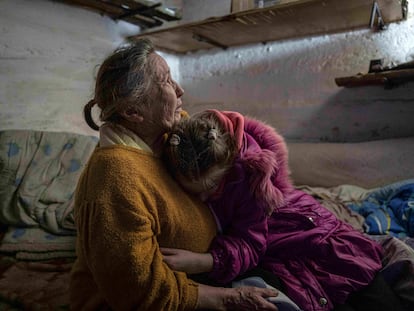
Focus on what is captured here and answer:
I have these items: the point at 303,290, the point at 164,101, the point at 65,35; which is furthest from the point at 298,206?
the point at 65,35

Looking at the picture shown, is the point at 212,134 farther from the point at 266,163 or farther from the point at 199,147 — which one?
the point at 266,163

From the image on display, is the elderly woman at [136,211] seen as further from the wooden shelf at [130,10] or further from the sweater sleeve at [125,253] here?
the wooden shelf at [130,10]

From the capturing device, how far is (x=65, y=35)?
226cm

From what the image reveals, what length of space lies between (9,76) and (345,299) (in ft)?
6.67

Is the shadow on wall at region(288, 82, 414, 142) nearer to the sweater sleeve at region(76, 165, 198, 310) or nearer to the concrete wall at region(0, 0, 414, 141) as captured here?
the concrete wall at region(0, 0, 414, 141)

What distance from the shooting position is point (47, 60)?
7.13ft

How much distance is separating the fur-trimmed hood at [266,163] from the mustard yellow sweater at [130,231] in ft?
0.61

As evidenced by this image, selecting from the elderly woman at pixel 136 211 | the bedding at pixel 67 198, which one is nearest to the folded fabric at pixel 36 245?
the bedding at pixel 67 198

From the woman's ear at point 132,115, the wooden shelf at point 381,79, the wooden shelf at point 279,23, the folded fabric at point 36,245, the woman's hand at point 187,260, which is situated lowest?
the folded fabric at point 36,245

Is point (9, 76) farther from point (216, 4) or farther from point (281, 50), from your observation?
point (281, 50)

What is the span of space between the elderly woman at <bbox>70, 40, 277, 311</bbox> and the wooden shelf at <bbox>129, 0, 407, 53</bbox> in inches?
35.3

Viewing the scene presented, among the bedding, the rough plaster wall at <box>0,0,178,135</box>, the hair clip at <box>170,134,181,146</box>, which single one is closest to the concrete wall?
the rough plaster wall at <box>0,0,178,135</box>

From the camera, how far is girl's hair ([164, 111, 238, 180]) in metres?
0.82

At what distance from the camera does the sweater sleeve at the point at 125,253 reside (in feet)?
2.33
